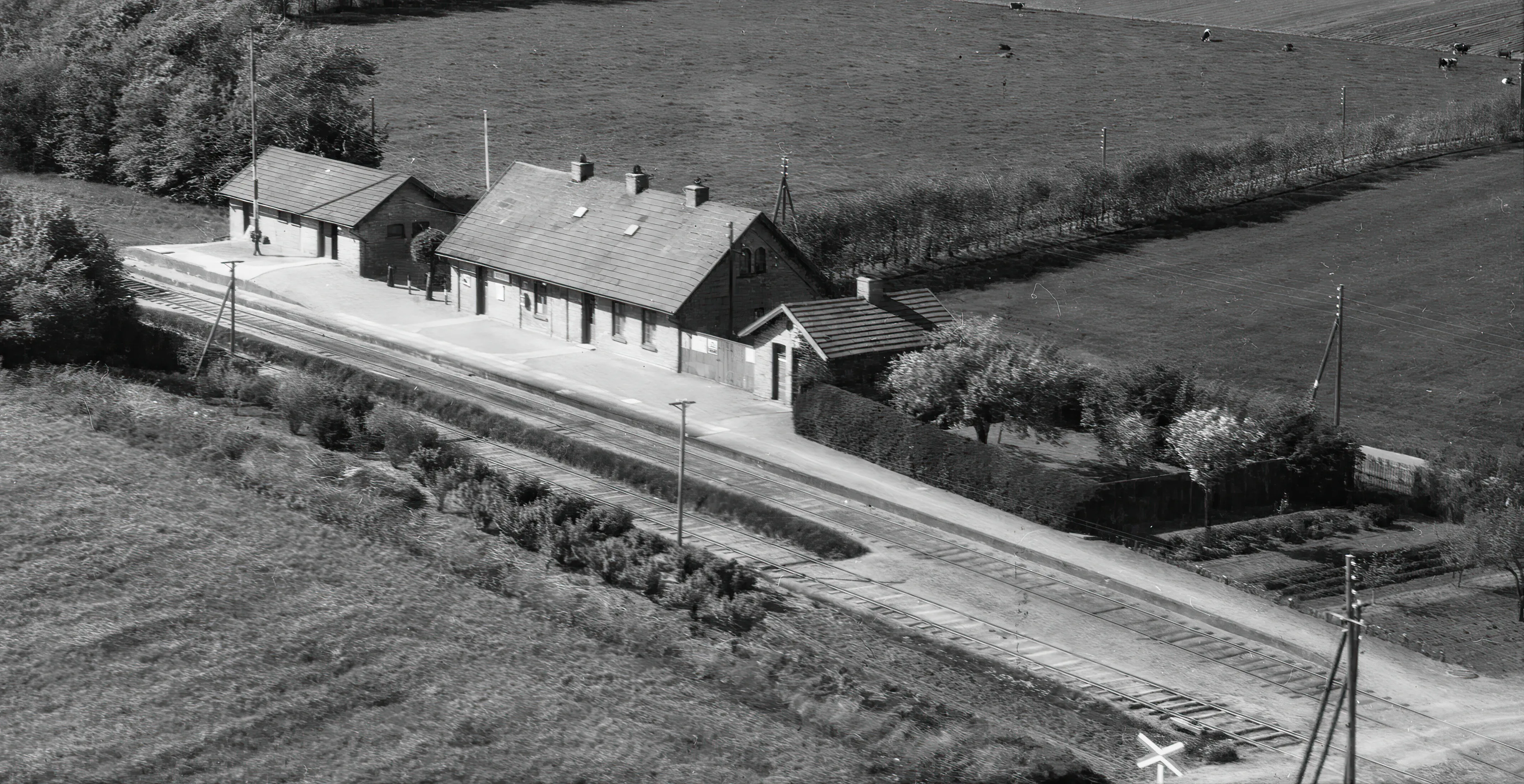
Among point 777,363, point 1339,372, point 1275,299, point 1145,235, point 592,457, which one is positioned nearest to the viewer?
point 592,457

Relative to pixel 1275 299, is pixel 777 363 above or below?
below

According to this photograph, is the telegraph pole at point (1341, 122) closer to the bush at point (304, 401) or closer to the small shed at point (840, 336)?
the small shed at point (840, 336)

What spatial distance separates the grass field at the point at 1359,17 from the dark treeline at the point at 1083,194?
116 feet

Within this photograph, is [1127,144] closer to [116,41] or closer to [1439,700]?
[116,41]

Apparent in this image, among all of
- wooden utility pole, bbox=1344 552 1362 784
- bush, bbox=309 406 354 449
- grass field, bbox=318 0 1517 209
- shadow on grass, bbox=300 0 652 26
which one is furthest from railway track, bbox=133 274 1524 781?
shadow on grass, bbox=300 0 652 26

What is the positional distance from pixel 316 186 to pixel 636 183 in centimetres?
1708

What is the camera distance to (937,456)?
151ft

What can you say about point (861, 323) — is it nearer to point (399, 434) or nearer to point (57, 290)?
point (399, 434)

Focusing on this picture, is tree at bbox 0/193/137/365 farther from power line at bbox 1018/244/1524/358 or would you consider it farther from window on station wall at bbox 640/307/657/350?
power line at bbox 1018/244/1524/358

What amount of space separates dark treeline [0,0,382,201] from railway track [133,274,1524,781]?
2859 cm

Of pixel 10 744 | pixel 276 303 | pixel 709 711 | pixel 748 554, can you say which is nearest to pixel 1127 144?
pixel 276 303

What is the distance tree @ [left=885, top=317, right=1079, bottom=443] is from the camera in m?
45.9

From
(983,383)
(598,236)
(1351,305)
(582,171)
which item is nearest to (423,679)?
(983,383)

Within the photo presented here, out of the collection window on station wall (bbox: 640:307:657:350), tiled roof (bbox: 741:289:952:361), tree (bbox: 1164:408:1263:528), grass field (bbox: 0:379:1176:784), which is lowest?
grass field (bbox: 0:379:1176:784)
